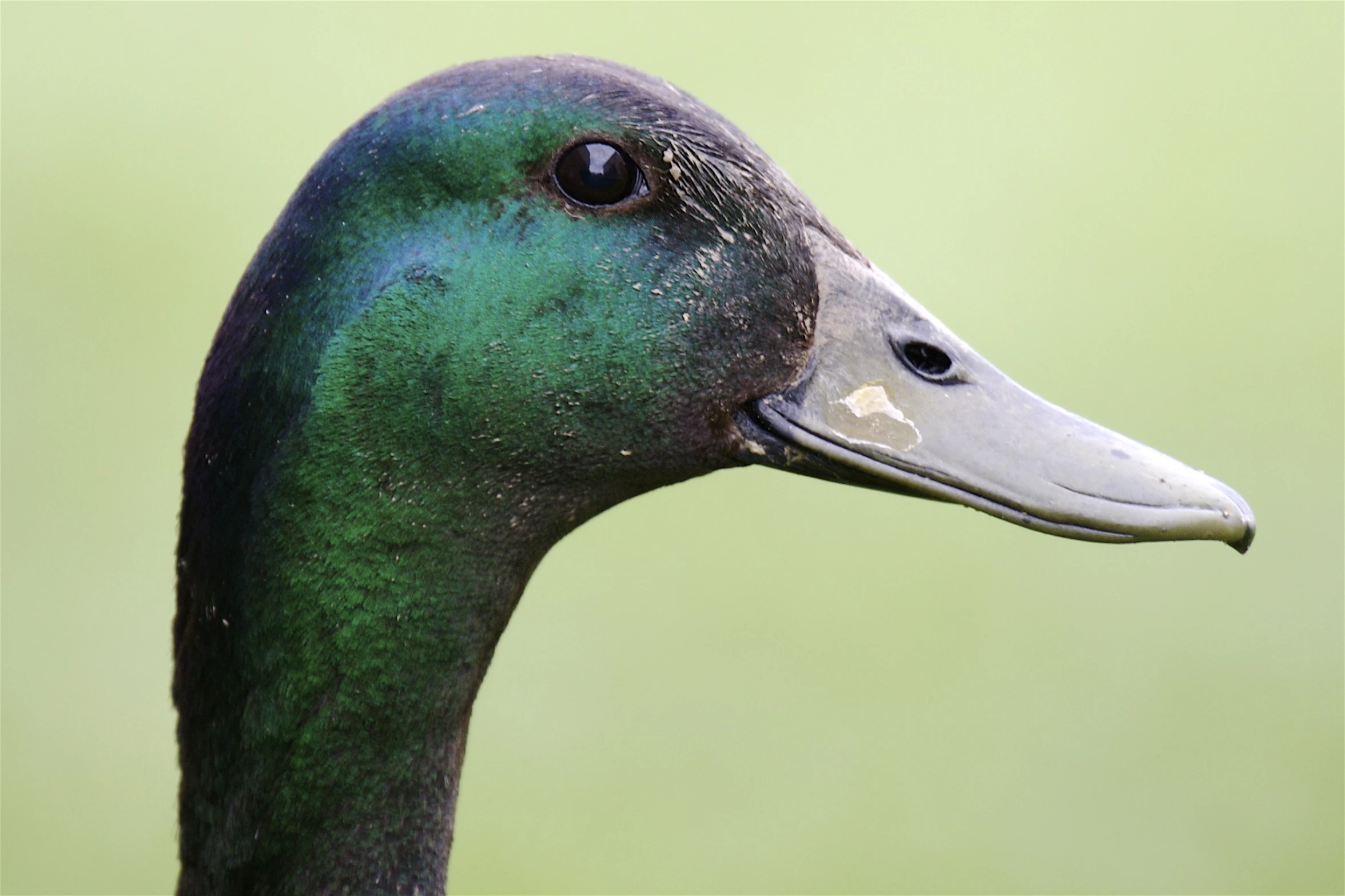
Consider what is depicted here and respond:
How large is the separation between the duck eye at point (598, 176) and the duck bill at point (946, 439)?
0.17 meters

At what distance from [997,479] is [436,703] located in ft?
1.64

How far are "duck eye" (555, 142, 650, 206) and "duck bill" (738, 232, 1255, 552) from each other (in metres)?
0.17

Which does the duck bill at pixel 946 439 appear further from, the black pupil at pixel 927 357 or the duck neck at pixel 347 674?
the duck neck at pixel 347 674

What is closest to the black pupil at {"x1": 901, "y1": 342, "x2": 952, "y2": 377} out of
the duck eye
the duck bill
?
the duck bill

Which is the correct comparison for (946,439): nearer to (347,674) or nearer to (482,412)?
(482,412)

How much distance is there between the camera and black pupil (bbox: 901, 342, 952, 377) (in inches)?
42.1

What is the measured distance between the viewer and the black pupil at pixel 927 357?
3.51ft

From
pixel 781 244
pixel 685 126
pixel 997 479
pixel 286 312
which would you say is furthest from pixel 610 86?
pixel 997 479

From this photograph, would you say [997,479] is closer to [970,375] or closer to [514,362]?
[970,375]

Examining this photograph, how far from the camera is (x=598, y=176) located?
101 centimetres

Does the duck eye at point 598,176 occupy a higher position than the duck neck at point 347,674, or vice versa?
the duck eye at point 598,176

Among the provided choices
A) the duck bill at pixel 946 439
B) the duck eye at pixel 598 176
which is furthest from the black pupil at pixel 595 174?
the duck bill at pixel 946 439

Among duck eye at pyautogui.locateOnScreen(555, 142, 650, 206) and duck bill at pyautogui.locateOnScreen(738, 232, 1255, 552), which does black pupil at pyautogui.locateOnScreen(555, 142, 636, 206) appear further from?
duck bill at pyautogui.locateOnScreen(738, 232, 1255, 552)

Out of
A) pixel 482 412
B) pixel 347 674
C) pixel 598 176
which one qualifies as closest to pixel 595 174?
pixel 598 176
